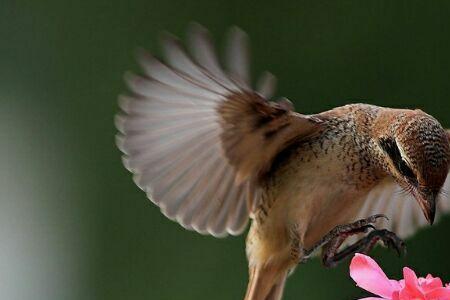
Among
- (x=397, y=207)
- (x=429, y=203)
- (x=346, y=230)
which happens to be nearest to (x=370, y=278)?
(x=429, y=203)

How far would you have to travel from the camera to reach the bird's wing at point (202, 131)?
8.57 feet

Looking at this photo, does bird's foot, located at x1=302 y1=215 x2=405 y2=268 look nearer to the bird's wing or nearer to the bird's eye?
the bird's eye

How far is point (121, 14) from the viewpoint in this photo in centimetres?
534

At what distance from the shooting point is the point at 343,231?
260 centimetres

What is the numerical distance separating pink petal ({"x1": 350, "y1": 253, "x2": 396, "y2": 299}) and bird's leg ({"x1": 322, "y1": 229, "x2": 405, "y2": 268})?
505 millimetres

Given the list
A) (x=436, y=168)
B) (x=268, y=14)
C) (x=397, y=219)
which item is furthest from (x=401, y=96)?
(x=436, y=168)

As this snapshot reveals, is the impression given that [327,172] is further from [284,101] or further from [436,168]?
[436,168]

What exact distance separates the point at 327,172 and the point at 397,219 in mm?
404

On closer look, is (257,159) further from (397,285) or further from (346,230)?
(397,285)

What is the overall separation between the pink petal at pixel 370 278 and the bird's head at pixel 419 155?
0.39m

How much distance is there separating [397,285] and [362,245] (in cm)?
68

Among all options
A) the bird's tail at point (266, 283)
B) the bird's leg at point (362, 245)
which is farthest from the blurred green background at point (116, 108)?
the bird's leg at point (362, 245)

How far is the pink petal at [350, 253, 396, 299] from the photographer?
1948 mm

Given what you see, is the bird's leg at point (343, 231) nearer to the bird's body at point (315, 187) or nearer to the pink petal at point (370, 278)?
the bird's body at point (315, 187)
